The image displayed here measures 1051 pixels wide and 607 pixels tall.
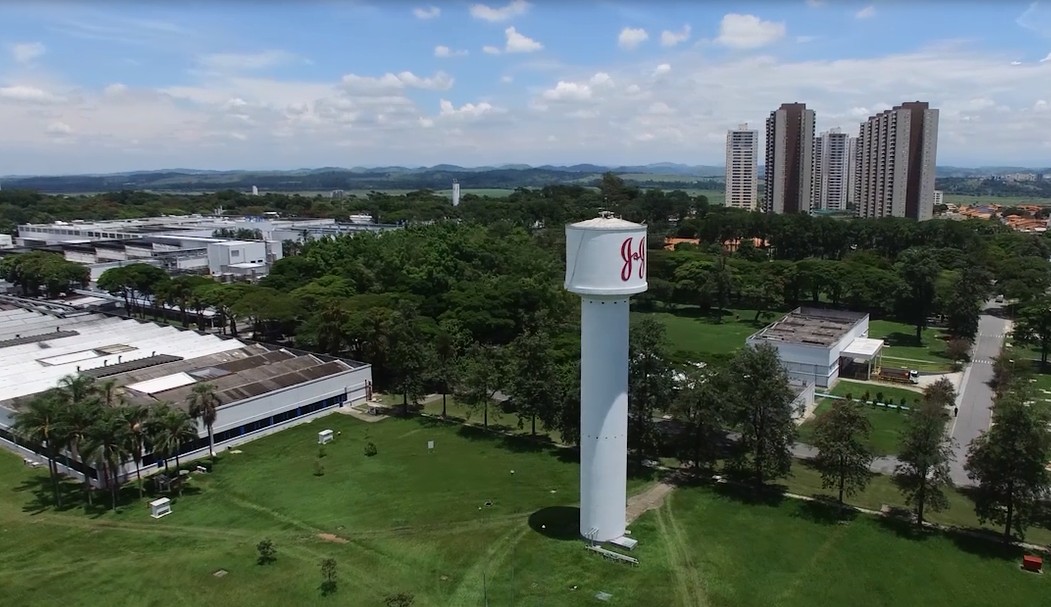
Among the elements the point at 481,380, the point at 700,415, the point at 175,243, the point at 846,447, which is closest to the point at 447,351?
the point at 481,380

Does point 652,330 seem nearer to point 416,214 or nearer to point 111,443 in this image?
point 111,443

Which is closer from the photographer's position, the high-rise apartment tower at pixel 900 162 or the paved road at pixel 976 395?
the paved road at pixel 976 395

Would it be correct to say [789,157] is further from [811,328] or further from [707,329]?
[811,328]

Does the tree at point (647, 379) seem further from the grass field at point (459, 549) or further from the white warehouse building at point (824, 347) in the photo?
the white warehouse building at point (824, 347)

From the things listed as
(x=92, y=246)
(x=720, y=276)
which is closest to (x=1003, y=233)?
(x=720, y=276)

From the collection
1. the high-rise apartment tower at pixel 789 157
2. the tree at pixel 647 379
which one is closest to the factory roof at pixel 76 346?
the tree at pixel 647 379

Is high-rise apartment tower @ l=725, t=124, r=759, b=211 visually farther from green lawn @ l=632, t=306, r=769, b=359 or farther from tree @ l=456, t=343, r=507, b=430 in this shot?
tree @ l=456, t=343, r=507, b=430
